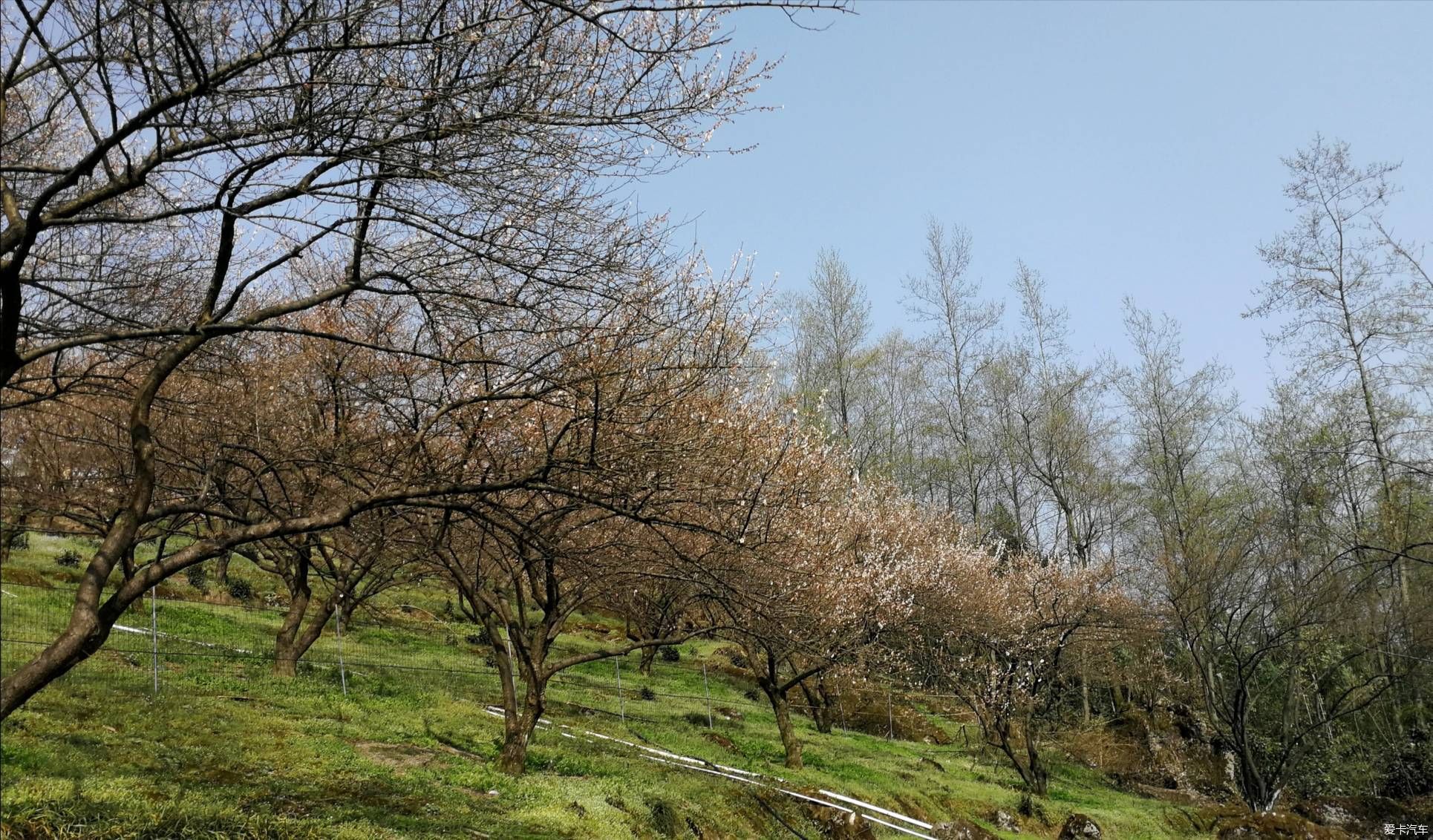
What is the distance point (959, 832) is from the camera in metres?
11.8

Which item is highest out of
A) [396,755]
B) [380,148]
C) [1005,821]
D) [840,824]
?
[380,148]

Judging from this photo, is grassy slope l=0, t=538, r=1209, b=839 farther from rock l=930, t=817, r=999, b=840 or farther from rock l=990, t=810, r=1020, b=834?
rock l=930, t=817, r=999, b=840

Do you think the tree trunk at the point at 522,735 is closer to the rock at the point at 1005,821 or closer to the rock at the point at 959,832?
the rock at the point at 959,832

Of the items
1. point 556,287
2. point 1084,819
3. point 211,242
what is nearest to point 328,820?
point 556,287

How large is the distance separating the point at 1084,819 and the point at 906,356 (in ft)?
85.8

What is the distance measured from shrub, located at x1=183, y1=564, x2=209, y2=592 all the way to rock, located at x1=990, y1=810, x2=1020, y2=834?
17038 mm

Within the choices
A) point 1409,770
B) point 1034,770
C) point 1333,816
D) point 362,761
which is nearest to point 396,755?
point 362,761

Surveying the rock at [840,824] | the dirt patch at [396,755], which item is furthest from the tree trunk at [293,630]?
the rock at [840,824]

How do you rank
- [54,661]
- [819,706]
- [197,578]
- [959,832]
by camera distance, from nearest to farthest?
[54,661]
[959,832]
[197,578]
[819,706]

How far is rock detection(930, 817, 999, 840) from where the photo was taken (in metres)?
11.6

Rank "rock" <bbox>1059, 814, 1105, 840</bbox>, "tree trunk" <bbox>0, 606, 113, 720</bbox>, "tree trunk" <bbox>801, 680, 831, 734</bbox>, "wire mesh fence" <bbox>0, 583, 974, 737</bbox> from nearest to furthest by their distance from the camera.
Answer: "tree trunk" <bbox>0, 606, 113, 720</bbox>
"wire mesh fence" <bbox>0, 583, 974, 737</bbox>
"rock" <bbox>1059, 814, 1105, 840</bbox>
"tree trunk" <bbox>801, 680, 831, 734</bbox>

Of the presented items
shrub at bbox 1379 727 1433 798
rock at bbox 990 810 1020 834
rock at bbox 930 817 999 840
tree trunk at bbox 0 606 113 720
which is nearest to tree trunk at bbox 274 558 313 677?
tree trunk at bbox 0 606 113 720

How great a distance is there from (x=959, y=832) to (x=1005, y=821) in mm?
3801

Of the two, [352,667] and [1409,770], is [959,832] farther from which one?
[1409,770]
